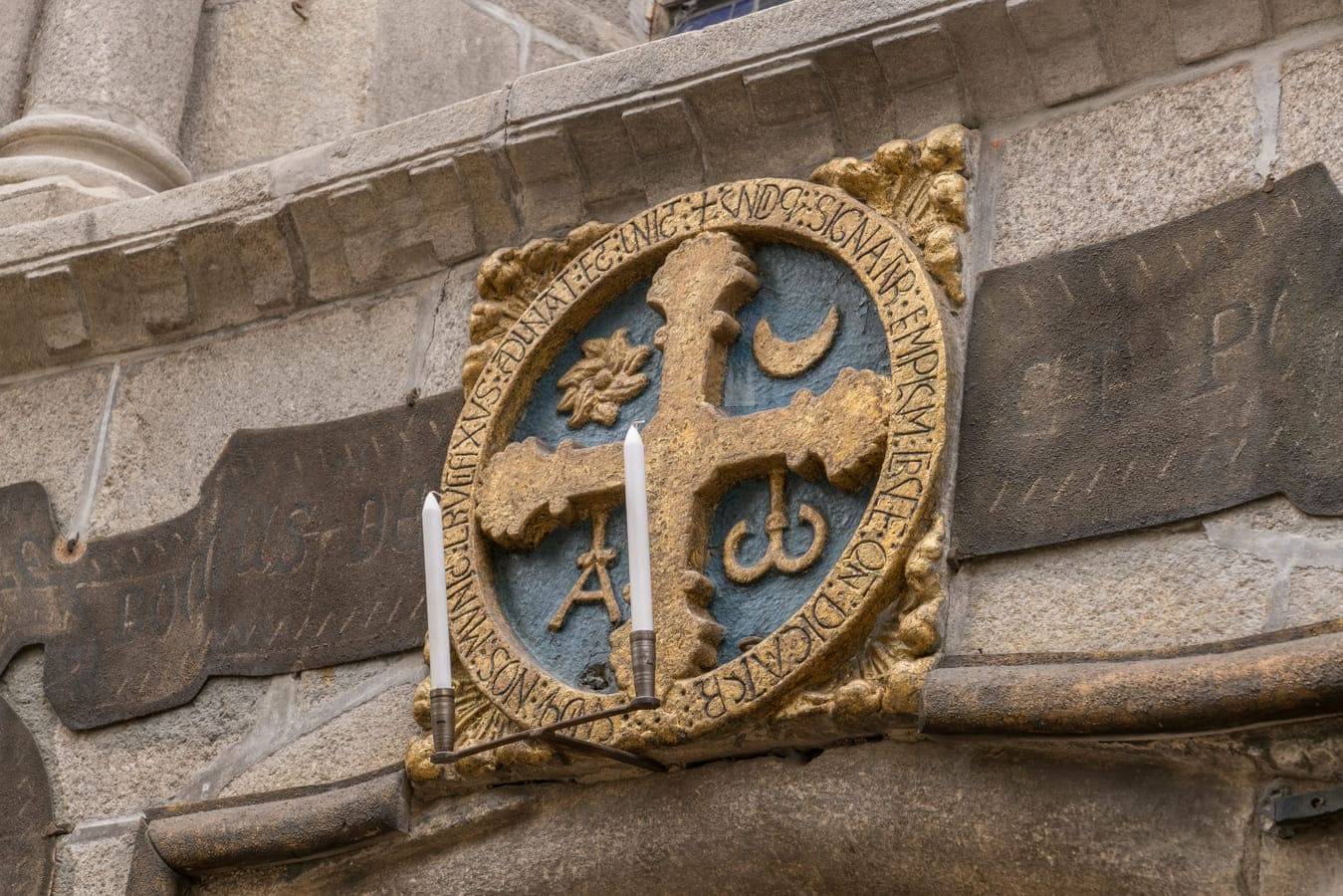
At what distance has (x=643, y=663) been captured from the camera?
243 cm

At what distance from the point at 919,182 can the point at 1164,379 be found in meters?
0.52

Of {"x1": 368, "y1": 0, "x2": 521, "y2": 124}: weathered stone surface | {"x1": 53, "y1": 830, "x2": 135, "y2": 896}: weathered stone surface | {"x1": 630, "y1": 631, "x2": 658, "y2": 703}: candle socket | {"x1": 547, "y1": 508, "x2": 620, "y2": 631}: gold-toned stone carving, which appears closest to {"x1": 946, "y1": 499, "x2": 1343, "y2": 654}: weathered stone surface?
{"x1": 630, "y1": 631, "x2": 658, "y2": 703}: candle socket

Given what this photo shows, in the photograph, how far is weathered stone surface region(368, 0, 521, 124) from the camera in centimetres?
402

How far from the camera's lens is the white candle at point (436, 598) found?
2523 mm

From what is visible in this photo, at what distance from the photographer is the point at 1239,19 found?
9.23 feet

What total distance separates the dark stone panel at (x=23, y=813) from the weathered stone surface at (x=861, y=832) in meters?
0.41

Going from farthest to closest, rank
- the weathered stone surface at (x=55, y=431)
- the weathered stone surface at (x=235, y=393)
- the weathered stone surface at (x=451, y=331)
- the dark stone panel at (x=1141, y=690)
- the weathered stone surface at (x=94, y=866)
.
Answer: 1. the weathered stone surface at (x=55, y=431)
2. the weathered stone surface at (x=235, y=393)
3. the weathered stone surface at (x=451, y=331)
4. the weathered stone surface at (x=94, y=866)
5. the dark stone panel at (x=1141, y=690)

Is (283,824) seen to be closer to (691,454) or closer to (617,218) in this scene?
(691,454)

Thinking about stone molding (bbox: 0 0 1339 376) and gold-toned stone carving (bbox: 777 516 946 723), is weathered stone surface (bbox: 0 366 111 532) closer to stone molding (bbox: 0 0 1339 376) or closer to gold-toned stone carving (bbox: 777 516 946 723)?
stone molding (bbox: 0 0 1339 376)

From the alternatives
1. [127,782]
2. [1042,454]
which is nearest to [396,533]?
[127,782]

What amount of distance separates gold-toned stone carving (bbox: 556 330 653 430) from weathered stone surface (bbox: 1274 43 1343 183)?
95 cm

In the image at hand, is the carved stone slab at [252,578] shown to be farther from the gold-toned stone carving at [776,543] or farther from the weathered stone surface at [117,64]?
the weathered stone surface at [117,64]

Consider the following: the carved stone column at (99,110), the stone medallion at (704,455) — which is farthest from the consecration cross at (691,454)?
the carved stone column at (99,110)

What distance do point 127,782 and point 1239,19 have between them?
1.99 m
